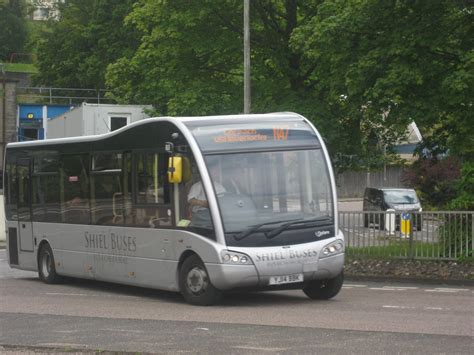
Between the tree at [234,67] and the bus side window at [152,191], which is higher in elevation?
the tree at [234,67]

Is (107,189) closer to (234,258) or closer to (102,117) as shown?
(234,258)

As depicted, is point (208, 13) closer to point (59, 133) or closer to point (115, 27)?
point (59, 133)

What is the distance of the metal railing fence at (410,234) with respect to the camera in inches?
925

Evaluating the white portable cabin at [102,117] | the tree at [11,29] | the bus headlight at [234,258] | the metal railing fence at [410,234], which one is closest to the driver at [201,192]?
the bus headlight at [234,258]

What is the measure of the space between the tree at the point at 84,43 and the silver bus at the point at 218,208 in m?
46.2

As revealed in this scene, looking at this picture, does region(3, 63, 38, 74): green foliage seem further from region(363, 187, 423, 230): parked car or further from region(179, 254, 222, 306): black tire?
region(179, 254, 222, 306): black tire

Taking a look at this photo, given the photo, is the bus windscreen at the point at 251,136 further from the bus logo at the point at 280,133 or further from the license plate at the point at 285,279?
the license plate at the point at 285,279

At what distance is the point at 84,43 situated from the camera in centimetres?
7531

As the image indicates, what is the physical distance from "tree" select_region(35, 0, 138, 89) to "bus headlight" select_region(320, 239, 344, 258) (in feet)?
160

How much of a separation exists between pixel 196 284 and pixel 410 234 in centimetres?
903

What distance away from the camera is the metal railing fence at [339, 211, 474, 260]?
23500 millimetres

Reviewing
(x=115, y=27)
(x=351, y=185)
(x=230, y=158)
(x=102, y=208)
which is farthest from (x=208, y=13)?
(x=351, y=185)

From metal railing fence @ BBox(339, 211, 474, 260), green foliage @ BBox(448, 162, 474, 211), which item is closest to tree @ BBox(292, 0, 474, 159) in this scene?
green foliage @ BBox(448, 162, 474, 211)

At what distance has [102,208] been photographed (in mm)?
19125
